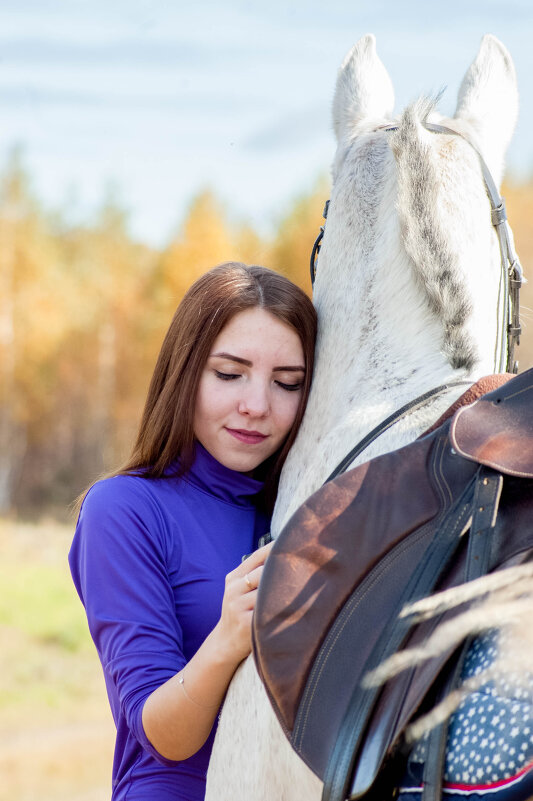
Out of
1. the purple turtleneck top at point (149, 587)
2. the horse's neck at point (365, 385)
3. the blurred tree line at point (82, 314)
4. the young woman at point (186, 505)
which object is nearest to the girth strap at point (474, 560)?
the horse's neck at point (365, 385)

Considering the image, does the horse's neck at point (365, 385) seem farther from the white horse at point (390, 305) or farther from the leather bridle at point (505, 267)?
the leather bridle at point (505, 267)

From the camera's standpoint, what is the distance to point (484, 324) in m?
1.74

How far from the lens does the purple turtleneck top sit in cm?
184

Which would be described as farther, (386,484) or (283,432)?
(283,432)

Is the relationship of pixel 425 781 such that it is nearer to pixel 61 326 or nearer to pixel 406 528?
pixel 406 528

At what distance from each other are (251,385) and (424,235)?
557 millimetres

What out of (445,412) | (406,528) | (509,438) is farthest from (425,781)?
(445,412)

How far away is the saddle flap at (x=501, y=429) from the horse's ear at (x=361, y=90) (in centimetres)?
106

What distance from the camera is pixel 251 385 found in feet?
6.77

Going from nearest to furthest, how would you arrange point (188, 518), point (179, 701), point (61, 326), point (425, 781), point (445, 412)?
1. point (425, 781)
2. point (445, 412)
3. point (179, 701)
4. point (188, 518)
5. point (61, 326)

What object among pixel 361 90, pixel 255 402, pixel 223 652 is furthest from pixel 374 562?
pixel 361 90

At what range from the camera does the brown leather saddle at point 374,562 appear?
1.21 metres

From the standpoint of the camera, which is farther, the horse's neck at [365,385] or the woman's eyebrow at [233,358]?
the woman's eyebrow at [233,358]

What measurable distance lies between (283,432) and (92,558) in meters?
0.53
